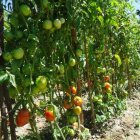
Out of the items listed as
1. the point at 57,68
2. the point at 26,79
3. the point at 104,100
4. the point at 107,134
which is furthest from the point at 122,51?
the point at 26,79

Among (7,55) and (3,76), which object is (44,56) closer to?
(7,55)

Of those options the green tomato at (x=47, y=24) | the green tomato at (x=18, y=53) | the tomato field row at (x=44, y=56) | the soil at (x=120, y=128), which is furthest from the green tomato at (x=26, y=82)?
the soil at (x=120, y=128)

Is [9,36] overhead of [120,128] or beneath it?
overhead

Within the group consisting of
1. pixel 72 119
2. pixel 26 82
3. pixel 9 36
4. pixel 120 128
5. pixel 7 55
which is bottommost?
pixel 120 128

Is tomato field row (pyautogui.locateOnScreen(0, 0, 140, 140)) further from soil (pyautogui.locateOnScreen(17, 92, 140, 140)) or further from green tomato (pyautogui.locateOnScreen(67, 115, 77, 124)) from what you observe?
soil (pyautogui.locateOnScreen(17, 92, 140, 140))

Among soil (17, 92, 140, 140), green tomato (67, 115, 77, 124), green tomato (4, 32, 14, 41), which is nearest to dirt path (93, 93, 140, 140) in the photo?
soil (17, 92, 140, 140)

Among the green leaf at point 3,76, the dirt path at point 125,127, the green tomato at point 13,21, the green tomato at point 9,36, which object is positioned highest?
the green tomato at point 13,21

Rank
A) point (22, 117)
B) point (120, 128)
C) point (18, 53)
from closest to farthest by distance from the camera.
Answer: point (18, 53)
point (22, 117)
point (120, 128)

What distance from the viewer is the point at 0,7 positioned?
915 millimetres

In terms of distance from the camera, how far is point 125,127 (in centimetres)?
228

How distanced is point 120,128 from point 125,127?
0.10 m

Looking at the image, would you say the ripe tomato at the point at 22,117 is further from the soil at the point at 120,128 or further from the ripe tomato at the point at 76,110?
the soil at the point at 120,128

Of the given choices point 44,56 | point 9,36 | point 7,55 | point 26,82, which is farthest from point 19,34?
point 44,56

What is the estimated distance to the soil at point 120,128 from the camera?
6.77 feet
